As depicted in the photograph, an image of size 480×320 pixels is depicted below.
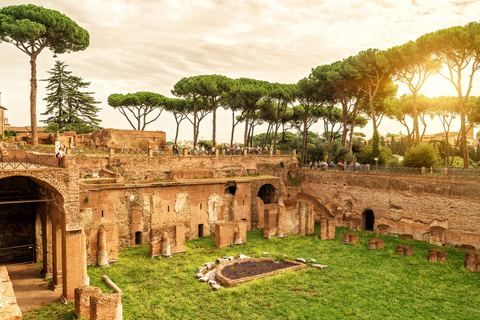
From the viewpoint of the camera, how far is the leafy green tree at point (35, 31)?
20.2 m

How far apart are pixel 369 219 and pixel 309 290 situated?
1222 centimetres

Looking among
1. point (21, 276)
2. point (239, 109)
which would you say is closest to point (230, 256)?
point (21, 276)

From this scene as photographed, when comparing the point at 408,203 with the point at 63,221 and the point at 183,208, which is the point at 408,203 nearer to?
the point at 183,208

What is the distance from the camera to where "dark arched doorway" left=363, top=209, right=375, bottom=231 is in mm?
22844

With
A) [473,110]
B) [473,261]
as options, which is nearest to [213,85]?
[473,110]

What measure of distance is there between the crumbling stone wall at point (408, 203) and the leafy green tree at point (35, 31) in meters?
19.8

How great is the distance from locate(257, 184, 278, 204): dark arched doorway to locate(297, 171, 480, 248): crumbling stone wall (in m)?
3.64

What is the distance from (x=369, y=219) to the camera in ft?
75.9

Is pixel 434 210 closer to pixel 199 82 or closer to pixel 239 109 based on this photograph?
pixel 199 82

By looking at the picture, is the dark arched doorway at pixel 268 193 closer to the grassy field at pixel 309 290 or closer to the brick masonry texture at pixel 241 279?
the grassy field at pixel 309 290

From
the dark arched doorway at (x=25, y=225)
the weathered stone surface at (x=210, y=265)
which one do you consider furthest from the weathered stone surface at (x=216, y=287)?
the dark arched doorway at (x=25, y=225)

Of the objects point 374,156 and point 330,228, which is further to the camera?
point 374,156

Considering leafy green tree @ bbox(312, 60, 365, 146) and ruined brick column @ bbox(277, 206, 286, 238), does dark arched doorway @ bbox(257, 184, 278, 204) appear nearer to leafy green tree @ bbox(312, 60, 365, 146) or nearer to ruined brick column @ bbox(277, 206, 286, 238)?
ruined brick column @ bbox(277, 206, 286, 238)

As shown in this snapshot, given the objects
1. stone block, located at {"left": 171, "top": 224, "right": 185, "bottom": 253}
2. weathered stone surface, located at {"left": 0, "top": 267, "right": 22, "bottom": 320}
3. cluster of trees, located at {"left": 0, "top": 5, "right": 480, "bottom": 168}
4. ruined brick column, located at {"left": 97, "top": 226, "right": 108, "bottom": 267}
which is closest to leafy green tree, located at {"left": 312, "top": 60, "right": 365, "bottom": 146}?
cluster of trees, located at {"left": 0, "top": 5, "right": 480, "bottom": 168}
